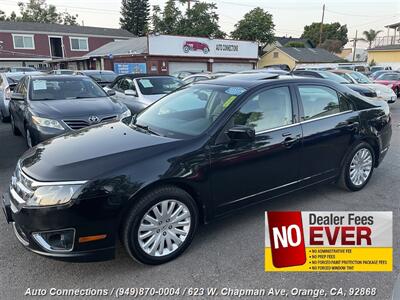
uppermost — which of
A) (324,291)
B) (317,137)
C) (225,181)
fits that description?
(317,137)

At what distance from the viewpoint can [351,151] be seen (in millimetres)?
4305

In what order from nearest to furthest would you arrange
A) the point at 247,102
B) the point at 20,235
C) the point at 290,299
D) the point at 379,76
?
1. the point at 290,299
2. the point at 20,235
3. the point at 247,102
4. the point at 379,76

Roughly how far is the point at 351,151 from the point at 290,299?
7.83 ft

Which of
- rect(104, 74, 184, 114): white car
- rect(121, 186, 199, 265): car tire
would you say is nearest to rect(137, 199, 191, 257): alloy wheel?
rect(121, 186, 199, 265): car tire

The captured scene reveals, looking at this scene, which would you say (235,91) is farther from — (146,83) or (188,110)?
(146,83)

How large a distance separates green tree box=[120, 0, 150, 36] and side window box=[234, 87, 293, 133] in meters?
65.9

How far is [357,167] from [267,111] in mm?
1771

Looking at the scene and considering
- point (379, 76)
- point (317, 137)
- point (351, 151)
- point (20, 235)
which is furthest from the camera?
point (379, 76)

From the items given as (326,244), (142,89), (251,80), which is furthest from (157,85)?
(326,244)

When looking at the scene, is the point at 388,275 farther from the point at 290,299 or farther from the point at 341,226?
the point at 290,299

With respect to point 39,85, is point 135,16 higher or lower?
higher

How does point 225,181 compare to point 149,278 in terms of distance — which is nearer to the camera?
point 149,278

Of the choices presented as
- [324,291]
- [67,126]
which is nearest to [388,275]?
[324,291]

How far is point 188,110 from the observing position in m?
3.80
